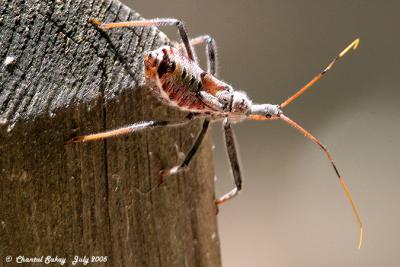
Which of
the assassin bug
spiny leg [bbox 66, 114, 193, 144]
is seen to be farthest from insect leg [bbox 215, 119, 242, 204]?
spiny leg [bbox 66, 114, 193, 144]

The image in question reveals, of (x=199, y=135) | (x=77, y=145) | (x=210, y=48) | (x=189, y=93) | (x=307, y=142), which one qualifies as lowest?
(x=77, y=145)

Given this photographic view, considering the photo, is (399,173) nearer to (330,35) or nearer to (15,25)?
(330,35)

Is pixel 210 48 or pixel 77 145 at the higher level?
pixel 210 48

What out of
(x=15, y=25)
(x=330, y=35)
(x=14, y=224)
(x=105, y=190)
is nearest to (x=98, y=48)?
(x=15, y=25)

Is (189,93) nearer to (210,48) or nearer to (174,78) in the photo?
(174,78)

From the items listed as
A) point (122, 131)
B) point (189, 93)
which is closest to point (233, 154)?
point (189, 93)
